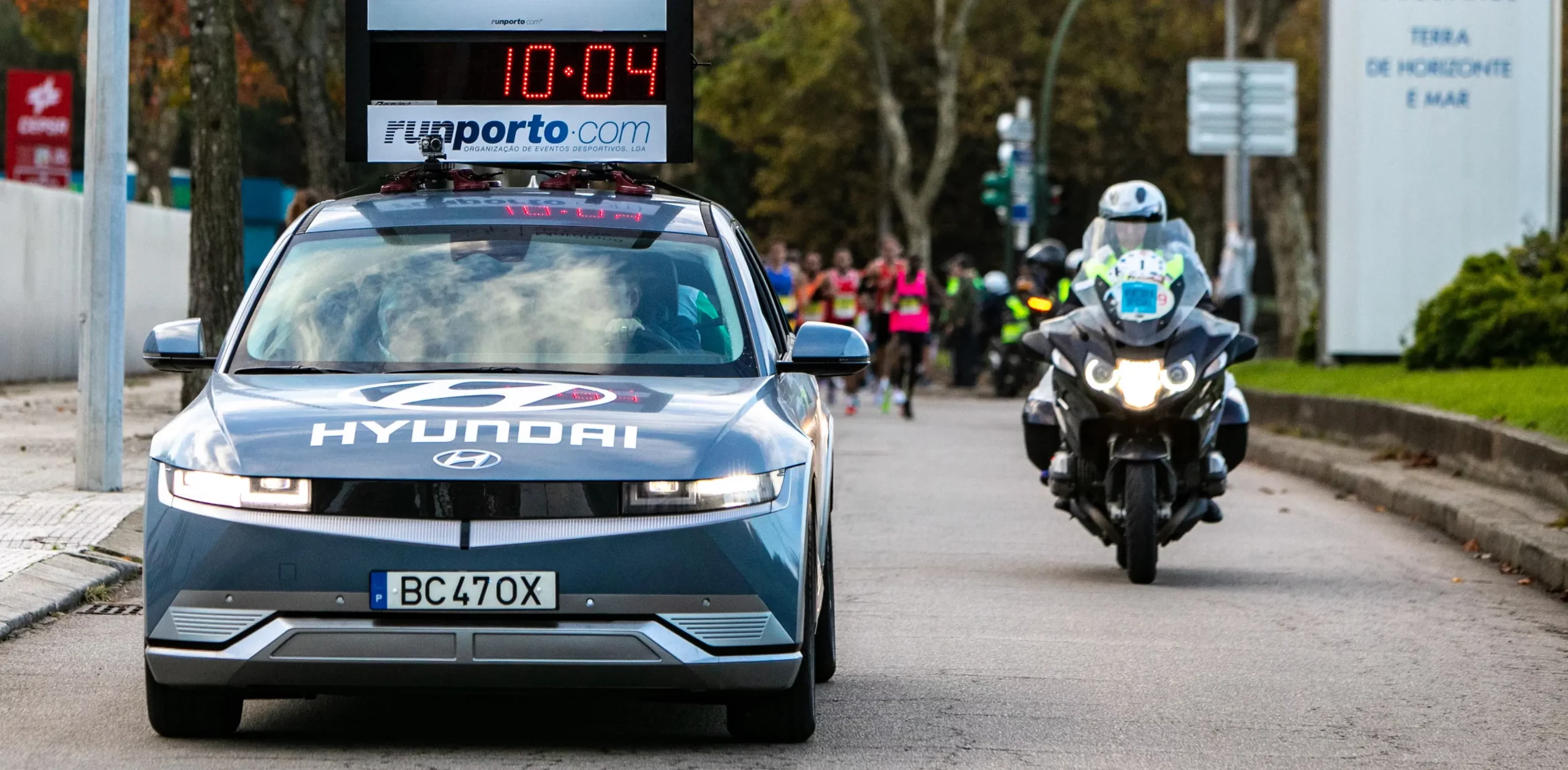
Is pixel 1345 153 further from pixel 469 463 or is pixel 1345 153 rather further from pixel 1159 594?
pixel 469 463

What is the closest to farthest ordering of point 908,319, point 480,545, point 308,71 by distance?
point 480,545 → point 308,71 → point 908,319

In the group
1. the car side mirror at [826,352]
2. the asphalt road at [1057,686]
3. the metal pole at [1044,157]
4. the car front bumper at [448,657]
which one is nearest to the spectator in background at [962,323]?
the metal pole at [1044,157]

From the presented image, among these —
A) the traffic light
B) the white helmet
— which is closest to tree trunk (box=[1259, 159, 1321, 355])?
the traffic light

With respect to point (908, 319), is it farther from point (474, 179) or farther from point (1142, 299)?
point (474, 179)

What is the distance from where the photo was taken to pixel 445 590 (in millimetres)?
6027

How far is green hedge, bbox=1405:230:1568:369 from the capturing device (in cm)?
2022

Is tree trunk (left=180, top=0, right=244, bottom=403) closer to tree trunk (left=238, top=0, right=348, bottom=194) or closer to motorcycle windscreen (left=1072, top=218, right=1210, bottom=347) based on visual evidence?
tree trunk (left=238, top=0, right=348, bottom=194)

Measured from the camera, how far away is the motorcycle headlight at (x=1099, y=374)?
10.9 metres

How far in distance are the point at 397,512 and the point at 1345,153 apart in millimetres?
18907

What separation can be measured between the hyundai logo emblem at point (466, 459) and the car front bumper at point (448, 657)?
38 cm

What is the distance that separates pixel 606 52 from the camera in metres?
13.2

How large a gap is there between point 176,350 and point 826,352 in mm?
1836

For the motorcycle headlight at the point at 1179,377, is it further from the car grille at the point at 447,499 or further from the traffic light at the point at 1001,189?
the traffic light at the point at 1001,189

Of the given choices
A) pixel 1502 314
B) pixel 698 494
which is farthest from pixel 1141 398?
pixel 1502 314
